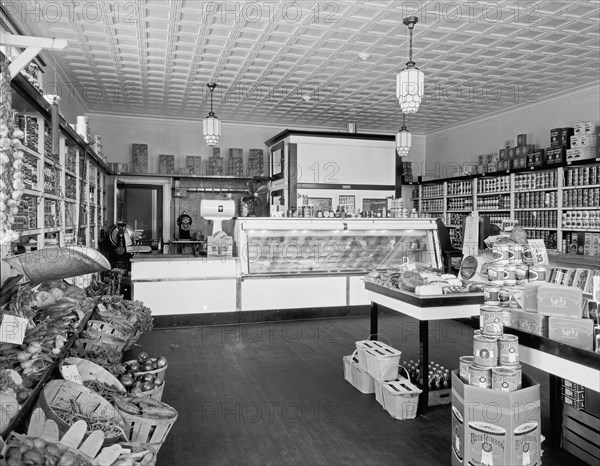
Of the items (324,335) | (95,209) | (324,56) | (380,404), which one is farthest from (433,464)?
(95,209)

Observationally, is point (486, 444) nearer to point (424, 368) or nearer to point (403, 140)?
point (424, 368)

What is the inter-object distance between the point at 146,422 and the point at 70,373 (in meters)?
0.61

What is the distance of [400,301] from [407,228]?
11.8 feet

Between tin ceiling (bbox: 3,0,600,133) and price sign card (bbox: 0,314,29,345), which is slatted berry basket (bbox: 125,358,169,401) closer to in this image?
price sign card (bbox: 0,314,29,345)

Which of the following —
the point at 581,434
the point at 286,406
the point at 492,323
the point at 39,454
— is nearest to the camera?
the point at 39,454

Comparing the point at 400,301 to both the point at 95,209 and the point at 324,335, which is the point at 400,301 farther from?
the point at 95,209

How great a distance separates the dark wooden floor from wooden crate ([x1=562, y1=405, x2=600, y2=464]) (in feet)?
0.25

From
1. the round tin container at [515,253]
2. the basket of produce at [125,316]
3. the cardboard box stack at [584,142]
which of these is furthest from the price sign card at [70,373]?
the cardboard box stack at [584,142]

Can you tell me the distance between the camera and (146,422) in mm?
2740

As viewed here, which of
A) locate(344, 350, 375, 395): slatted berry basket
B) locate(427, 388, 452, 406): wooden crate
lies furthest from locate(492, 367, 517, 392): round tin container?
locate(344, 350, 375, 395): slatted berry basket

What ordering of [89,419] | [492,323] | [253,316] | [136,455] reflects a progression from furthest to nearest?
[253,316] < [492,323] < [89,419] < [136,455]

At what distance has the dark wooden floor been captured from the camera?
3186 mm

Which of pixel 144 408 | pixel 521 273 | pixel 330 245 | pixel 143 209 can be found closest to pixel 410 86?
pixel 521 273

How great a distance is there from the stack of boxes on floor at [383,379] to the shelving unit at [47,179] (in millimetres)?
2891
